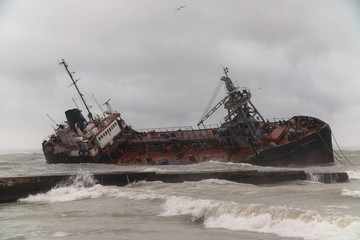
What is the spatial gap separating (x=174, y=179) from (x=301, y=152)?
1152 cm

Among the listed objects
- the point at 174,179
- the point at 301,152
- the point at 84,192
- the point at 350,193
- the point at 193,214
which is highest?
the point at 84,192

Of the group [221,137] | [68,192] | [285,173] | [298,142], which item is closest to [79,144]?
[221,137]

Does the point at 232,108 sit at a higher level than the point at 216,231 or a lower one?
higher

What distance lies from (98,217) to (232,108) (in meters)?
17.6

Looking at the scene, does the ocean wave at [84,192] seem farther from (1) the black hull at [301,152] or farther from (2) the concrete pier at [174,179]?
(1) the black hull at [301,152]

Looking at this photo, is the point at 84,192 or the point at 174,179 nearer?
the point at 84,192

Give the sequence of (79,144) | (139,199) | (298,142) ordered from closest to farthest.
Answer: (139,199), (298,142), (79,144)

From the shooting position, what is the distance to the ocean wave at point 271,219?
306 inches

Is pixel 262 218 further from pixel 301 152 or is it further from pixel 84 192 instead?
pixel 301 152

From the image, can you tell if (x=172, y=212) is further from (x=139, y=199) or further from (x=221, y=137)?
(x=221, y=137)

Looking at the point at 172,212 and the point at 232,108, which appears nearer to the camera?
the point at 172,212

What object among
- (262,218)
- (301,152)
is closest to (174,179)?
(262,218)

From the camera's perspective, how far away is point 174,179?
695 inches

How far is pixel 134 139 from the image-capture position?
1479 inches
